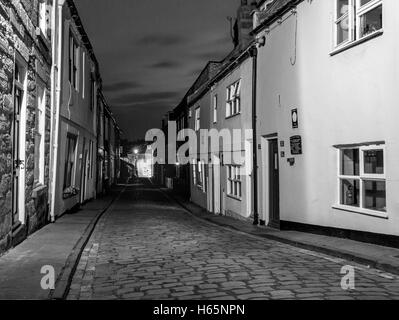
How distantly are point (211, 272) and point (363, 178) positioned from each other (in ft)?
14.1

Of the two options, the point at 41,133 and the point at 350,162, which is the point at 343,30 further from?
the point at 41,133

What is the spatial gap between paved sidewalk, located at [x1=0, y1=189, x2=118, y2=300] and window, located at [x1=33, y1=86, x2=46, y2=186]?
1311 mm

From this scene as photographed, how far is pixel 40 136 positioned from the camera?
12.2 m

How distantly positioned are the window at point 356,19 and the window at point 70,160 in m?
9.56

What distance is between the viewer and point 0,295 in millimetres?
5859

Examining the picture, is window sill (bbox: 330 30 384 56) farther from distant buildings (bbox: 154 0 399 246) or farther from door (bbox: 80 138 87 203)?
door (bbox: 80 138 87 203)

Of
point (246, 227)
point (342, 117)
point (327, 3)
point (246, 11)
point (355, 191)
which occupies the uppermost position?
point (246, 11)

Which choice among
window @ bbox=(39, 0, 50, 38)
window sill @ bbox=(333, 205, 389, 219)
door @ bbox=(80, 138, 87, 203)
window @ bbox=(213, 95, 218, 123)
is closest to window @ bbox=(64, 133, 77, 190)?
door @ bbox=(80, 138, 87, 203)

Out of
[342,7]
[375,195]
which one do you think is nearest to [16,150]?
[375,195]

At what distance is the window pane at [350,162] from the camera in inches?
416

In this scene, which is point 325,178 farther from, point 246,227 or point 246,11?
point 246,11

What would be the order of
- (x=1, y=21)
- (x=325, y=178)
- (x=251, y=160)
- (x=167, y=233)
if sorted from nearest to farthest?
(x=1, y=21)
(x=325, y=178)
(x=167, y=233)
(x=251, y=160)
